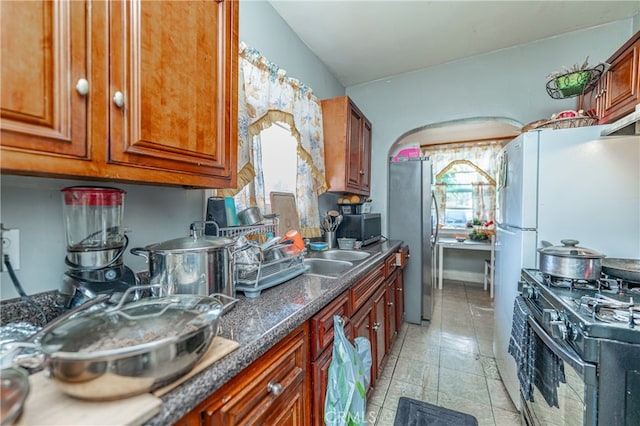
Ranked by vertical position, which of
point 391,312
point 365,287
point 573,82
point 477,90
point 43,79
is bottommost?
point 391,312

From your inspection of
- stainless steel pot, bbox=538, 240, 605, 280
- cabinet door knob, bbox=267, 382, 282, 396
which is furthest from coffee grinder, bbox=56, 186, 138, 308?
stainless steel pot, bbox=538, 240, 605, 280

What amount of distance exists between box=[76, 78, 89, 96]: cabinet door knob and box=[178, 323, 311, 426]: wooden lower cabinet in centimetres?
75

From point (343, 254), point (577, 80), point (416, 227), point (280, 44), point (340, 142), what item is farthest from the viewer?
point (416, 227)

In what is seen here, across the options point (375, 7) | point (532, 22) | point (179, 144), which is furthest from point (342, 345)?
point (532, 22)

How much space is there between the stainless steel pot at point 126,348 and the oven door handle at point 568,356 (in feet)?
3.88

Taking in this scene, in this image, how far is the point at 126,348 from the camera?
1.50 ft

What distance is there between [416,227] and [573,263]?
5.45 ft

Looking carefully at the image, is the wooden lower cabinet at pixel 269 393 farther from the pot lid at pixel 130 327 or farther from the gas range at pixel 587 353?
the gas range at pixel 587 353

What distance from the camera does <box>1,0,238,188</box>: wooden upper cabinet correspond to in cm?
55

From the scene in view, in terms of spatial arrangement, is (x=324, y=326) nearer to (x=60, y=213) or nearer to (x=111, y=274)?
(x=111, y=274)

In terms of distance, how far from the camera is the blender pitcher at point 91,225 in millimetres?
804

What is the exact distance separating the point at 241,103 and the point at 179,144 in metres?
0.67

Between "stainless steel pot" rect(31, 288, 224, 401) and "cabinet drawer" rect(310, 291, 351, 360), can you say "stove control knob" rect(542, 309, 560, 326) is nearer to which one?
"cabinet drawer" rect(310, 291, 351, 360)

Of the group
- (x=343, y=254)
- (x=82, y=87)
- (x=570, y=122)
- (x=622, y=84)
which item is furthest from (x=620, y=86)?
(x=82, y=87)
